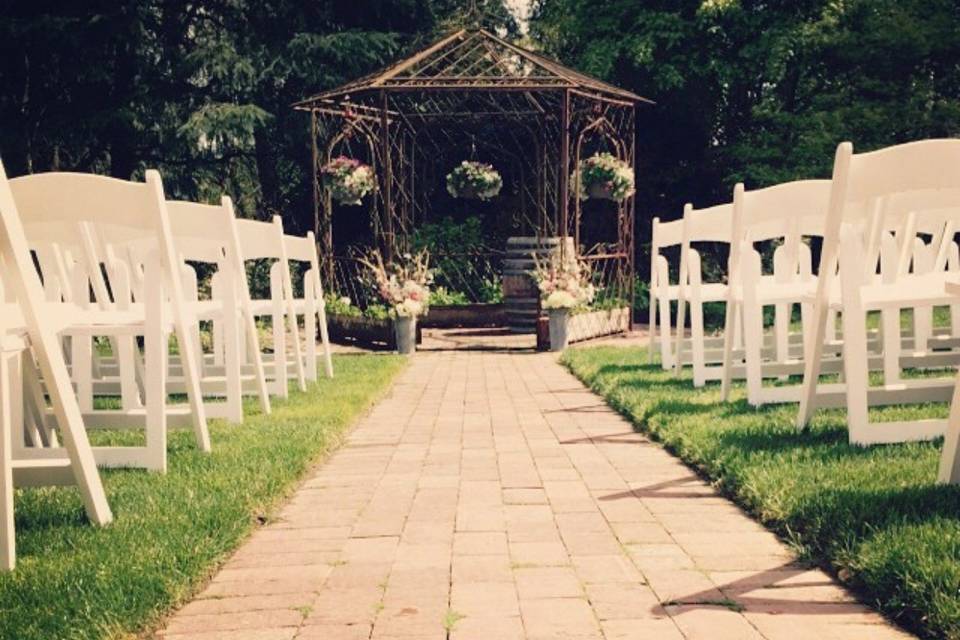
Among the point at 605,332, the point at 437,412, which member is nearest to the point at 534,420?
the point at 437,412

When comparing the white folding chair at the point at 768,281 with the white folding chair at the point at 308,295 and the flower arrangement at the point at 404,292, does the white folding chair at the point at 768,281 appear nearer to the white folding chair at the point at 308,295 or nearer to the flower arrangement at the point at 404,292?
the white folding chair at the point at 308,295

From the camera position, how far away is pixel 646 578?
→ 2.72 m

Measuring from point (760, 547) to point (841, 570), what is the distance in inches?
13.2

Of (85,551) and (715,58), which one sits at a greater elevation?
(715,58)

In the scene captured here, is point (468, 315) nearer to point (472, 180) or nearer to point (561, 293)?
point (472, 180)

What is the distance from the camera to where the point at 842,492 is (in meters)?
3.21

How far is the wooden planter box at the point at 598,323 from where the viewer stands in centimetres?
1127

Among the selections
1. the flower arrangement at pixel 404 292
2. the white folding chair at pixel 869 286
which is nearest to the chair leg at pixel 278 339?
the white folding chair at pixel 869 286

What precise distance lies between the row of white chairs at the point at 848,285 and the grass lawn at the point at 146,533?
7.36ft

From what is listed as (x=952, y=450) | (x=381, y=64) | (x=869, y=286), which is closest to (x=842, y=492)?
(x=952, y=450)

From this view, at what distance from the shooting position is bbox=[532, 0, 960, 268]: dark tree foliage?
1441 cm

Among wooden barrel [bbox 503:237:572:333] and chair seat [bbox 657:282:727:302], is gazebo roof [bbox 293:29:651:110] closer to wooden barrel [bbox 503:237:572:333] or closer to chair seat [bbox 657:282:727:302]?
wooden barrel [bbox 503:237:572:333]

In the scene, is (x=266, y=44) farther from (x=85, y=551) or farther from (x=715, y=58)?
(x=85, y=551)

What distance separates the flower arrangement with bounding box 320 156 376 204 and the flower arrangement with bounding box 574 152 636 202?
8.86 ft
